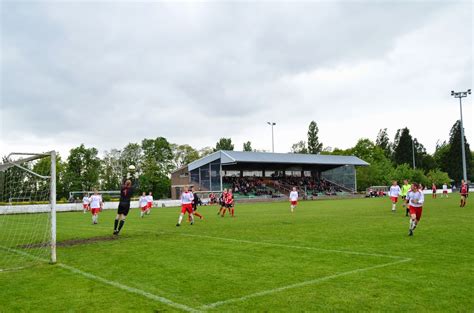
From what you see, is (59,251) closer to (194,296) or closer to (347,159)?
(194,296)

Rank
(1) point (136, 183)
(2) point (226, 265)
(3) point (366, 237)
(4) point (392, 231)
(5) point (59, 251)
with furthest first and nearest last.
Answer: (1) point (136, 183) < (4) point (392, 231) < (3) point (366, 237) < (5) point (59, 251) < (2) point (226, 265)

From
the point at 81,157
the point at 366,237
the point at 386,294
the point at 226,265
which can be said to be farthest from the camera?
the point at 81,157

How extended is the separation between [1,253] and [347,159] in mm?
65345

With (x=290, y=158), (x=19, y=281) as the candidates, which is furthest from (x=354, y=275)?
(x=290, y=158)

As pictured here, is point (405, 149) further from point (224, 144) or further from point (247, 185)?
point (247, 185)

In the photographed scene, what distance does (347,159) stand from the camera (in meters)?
71.1

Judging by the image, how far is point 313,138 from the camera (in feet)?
352

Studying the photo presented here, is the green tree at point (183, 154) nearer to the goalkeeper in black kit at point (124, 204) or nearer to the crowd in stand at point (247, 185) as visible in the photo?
the crowd in stand at point (247, 185)

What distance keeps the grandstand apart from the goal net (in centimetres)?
3560

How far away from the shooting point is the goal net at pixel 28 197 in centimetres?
1013

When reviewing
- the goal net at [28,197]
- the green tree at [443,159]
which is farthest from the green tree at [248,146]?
the goal net at [28,197]

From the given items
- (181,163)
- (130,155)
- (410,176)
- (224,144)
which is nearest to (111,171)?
(130,155)

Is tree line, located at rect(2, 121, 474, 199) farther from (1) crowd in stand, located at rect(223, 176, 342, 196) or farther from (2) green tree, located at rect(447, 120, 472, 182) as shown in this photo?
(1) crowd in stand, located at rect(223, 176, 342, 196)

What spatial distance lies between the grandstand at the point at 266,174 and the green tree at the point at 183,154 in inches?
1522
